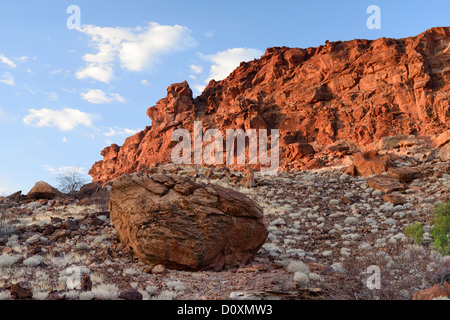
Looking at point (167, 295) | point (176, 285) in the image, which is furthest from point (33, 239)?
point (167, 295)

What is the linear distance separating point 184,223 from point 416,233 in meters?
6.69

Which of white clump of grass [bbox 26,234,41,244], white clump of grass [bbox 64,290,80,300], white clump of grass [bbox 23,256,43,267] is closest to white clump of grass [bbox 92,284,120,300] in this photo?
white clump of grass [bbox 64,290,80,300]

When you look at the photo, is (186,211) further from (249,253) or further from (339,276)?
(339,276)

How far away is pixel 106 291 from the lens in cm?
599

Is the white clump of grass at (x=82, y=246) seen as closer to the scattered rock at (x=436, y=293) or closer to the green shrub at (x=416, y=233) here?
the scattered rock at (x=436, y=293)

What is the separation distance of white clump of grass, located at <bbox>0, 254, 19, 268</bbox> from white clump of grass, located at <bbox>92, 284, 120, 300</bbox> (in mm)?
2614

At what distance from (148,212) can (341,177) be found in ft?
43.4

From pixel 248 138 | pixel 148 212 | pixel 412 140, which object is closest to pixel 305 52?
pixel 248 138

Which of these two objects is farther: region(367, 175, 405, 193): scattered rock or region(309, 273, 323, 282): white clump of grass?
region(367, 175, 405, 193): scattered rock

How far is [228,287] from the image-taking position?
6.50m

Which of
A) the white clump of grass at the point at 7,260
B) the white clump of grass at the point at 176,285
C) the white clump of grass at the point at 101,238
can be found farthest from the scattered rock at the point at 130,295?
the white clump of grass at the point at 101,238

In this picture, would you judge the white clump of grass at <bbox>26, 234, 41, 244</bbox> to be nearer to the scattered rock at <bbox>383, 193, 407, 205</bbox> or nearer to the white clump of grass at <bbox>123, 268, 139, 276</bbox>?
the white clump of grass at <bbox>123, 268, 139, 276</bbox>

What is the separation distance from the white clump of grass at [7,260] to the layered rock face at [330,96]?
28.2 m

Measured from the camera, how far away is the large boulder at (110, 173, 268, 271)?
311 inches
